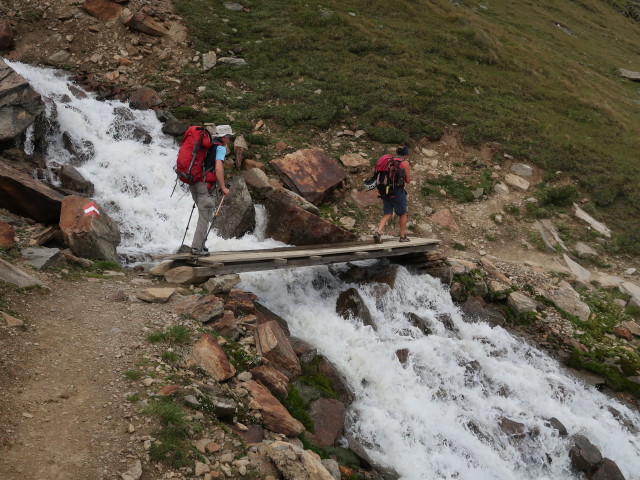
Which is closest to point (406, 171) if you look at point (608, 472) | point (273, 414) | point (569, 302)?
point (569, 302)

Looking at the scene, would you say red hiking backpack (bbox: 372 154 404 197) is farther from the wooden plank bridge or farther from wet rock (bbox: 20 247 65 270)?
wet rock (bbox: 20 247 65 270)

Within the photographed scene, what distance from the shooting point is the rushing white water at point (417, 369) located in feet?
33.4

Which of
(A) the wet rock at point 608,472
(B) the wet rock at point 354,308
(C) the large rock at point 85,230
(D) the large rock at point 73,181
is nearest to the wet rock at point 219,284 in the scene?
(C) the large rock at point 85,230

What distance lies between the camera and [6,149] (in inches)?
549

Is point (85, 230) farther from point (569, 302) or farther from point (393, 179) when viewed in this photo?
point (569, 302)

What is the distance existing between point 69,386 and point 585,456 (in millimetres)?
10554

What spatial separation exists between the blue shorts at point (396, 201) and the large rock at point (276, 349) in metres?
5.59

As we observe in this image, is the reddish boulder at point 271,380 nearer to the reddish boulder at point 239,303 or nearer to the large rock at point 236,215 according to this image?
the reddish boulder at point 239,303

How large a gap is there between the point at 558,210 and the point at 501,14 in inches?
1290

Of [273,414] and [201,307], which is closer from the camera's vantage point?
[273,414]

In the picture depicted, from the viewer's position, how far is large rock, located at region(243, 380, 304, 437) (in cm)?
773

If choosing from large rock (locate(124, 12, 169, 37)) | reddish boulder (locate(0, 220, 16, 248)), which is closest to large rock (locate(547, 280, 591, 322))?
reddish boulder (locate(0, 220, 16, 248))

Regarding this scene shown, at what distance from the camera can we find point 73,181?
13.9 m

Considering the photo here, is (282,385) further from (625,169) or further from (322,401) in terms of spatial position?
(625,169)
